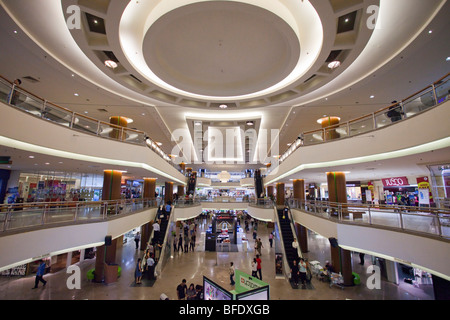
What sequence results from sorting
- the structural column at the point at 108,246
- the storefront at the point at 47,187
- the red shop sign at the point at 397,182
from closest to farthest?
the structural column at the point at 108,246, the storefront at the point at 47,187, the red shop sign at the point at 397,182

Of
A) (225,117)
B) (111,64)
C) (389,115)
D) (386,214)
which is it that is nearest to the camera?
(386,214)

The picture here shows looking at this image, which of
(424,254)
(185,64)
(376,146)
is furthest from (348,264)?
(185,64)

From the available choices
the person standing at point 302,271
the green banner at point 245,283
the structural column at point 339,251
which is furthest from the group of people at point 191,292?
the structural column at point 339,251

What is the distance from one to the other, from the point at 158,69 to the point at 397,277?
15495 mm

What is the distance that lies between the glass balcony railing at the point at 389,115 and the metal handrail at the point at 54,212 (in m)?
9.29

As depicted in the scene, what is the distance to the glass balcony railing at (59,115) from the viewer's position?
5820 millimetres

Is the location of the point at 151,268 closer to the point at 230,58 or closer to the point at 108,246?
the point at 108,246

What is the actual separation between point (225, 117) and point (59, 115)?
954 cm

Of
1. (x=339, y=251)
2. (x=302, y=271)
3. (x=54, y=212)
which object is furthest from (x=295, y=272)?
(x=54, y=212)

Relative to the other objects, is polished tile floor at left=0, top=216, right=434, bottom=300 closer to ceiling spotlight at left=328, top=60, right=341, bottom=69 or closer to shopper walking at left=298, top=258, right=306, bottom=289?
shopper walking at left=298, top=258, right=306, bottom=289

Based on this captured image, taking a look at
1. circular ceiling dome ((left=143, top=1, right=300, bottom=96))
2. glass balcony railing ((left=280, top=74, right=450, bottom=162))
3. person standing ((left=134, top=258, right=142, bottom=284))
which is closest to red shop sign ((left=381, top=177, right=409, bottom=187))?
glass balcony railing ((left=280, top=74, right=450, bottom=162))

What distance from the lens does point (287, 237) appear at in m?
13.5

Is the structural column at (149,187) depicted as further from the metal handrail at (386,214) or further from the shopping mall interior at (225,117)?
the metal handrail at (386,214)

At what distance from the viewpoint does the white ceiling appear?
20.4 feet
